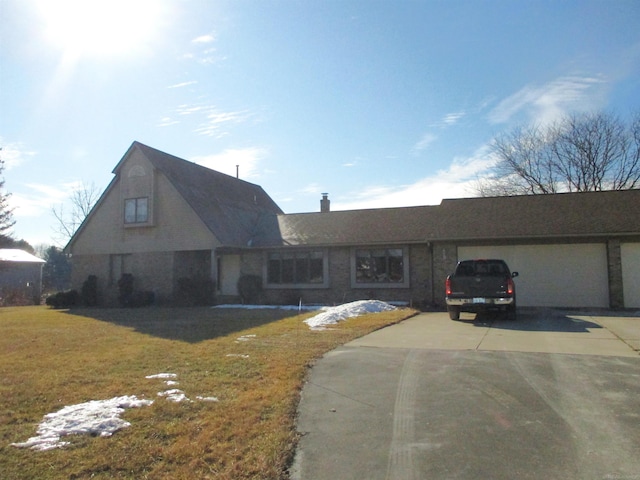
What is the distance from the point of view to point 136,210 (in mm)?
24219

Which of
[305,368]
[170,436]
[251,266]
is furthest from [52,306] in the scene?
[170,436]

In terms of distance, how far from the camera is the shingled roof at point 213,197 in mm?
23062

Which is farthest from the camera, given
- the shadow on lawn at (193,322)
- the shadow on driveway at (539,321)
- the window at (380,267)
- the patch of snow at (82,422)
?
the window at (380,267)

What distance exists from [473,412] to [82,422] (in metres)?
4.21

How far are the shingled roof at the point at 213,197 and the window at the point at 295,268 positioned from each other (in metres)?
1.93

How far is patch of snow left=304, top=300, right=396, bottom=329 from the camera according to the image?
13672mm

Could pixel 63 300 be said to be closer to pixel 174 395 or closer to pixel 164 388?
pixel 164 388

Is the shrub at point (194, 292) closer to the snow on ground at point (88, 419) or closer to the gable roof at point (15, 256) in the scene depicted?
the snow on ground at point (88, 419)

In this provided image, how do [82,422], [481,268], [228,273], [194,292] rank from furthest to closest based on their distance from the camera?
1. [228,273]
2. [194,292]
3. [481,268]
4. [82,422]

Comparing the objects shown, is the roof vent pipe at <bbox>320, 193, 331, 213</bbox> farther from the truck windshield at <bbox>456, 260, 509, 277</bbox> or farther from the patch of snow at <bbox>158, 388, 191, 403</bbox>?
the patch of snow at <bbox>158, 388, 191, 403</bbox>

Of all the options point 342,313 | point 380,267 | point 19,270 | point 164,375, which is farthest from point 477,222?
point 19,270

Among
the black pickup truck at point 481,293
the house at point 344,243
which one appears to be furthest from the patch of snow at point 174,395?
the house at point 344,243

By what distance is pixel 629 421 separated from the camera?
5.12 m

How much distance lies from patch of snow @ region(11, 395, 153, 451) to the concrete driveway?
1.97m
